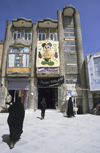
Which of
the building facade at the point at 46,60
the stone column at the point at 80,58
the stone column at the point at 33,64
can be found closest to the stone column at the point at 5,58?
the building facade at the point at 46,60

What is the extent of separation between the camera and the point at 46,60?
52.8 ft

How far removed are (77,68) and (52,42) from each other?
537 cm

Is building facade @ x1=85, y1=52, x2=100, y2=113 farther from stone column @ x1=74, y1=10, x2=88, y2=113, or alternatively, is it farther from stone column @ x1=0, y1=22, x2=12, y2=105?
stone column @ x1=0, y1=22, x2=12, y2=105

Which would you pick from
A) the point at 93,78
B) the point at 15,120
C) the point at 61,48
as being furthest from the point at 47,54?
the point at 15,120

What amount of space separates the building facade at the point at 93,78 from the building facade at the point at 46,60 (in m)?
0.93

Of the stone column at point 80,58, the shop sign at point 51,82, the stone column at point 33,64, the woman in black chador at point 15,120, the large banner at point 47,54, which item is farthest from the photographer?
the large banner at point 47,54

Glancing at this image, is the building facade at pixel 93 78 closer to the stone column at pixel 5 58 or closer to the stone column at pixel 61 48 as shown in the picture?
the stone column at pixel 61 48

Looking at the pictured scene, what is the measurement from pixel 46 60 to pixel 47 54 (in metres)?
0.92

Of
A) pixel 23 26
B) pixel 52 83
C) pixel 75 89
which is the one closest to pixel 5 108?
pixel 52 83

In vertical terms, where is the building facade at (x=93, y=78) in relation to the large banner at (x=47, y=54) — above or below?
below

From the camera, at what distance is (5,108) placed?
12.1 m

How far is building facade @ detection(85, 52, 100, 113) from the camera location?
45.7 ft

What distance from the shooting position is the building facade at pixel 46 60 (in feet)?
51.3

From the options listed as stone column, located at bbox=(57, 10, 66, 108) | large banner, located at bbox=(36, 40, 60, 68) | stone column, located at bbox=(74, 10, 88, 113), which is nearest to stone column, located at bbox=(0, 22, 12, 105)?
large banner, located at bbox=(36, 40, 60, 68)
